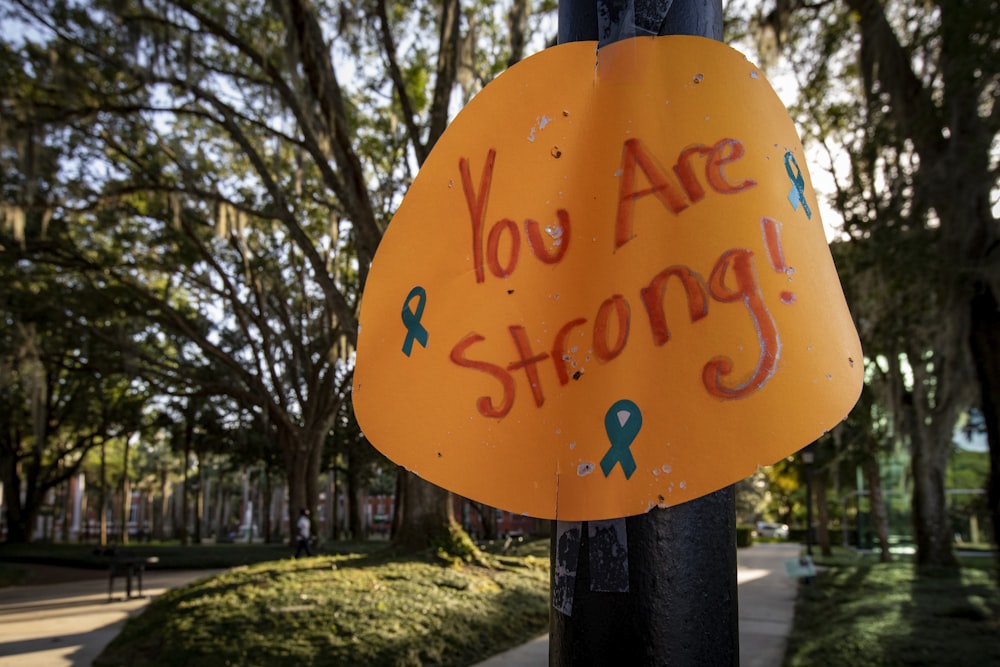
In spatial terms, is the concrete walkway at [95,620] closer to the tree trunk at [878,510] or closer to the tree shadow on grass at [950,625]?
the tree shadow on grass at [950,625]

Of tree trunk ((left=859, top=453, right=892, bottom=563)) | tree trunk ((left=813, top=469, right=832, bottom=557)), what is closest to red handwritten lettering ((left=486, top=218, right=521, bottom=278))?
tree trunk ((left=859, top=453, right=892, bottom=563))

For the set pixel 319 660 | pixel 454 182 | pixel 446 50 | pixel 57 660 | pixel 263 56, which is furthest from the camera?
pixel 446 50

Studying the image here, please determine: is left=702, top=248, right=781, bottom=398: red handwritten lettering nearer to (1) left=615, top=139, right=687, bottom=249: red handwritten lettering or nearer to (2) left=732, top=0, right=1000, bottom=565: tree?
(1) left=615, top=139, right=687, bottom=249: red handwritten lettering

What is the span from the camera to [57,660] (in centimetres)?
741

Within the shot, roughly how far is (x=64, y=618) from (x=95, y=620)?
0.54 metres

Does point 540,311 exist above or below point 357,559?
above

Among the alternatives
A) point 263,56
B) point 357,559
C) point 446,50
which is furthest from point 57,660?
point 446,50

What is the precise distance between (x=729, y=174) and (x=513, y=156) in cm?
36

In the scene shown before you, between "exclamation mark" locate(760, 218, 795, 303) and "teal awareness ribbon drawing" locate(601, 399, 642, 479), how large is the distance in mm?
285

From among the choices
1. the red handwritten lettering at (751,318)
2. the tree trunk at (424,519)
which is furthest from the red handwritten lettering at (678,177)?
the tree trunk at (424,519)

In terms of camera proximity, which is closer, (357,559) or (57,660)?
(57,660)

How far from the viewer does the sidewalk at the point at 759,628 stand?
7.04 metres

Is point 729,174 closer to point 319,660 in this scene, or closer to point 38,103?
point 319,660

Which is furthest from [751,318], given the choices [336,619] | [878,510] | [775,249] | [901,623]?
[878,510]
